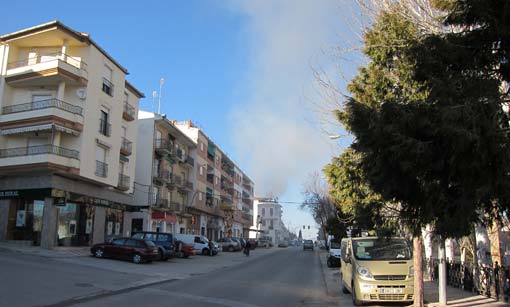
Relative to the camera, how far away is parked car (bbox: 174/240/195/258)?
34844 millimetres

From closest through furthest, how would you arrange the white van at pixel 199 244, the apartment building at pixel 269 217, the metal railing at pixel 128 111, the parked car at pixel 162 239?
1. the parked car at pixel 162 239
2. the metal railing at pixel 128 111
3. the white van at pixel 199 244
4. the apartment building at pixel 269 217

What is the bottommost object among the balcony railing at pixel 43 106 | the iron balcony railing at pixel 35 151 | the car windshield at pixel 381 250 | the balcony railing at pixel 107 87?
the car windshield at pixel 381 250

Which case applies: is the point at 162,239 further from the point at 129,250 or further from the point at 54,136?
the point at 54,136

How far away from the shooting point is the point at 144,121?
48312 mm

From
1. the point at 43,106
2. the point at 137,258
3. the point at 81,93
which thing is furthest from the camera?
the point at 81,93

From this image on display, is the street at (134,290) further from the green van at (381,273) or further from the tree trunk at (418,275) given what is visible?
the tree trunk at (418,275)

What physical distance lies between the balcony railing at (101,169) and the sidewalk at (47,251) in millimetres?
5533

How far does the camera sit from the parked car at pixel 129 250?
27.3 metres

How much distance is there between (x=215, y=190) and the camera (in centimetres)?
7362

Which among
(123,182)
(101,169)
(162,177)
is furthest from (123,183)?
(162,177)

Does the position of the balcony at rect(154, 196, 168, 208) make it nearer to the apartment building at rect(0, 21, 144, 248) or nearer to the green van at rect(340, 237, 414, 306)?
the apartment building at rect(0, 21, 144, 248)

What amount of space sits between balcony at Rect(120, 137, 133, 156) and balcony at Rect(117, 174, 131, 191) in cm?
191

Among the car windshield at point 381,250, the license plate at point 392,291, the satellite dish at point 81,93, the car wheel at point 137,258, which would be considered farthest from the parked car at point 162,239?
the license plate at point 392,291

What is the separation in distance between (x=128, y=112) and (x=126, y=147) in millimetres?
2943
